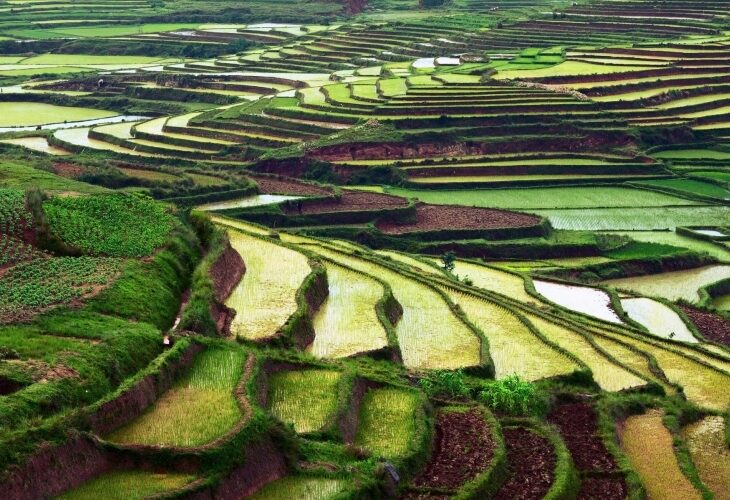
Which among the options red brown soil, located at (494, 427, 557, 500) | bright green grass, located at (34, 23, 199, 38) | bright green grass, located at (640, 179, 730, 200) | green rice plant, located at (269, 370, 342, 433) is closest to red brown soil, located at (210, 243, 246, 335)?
green rice plant, located at (269, 370, 342, 433)

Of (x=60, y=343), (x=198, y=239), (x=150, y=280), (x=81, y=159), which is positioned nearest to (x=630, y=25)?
(x=81, y=159)

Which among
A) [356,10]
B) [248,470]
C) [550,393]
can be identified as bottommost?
[356,10]

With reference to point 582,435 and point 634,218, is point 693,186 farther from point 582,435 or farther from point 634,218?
point 582,435

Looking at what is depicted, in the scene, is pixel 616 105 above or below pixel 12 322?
below

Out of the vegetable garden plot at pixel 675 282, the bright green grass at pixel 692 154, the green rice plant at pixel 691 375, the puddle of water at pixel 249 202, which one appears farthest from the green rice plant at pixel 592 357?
the bright green grass at pixel 692 154

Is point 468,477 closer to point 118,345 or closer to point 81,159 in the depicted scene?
point 118,345

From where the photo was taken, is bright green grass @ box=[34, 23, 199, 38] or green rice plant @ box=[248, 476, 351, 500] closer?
green rice plant @ box=[248, 476, 351, 500]

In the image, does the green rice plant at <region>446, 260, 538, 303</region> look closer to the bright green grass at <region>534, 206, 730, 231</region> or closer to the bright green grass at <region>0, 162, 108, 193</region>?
the bright green grass at <region>534, 206, 730, 231</region>
